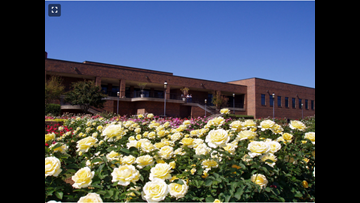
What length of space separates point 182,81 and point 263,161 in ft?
106

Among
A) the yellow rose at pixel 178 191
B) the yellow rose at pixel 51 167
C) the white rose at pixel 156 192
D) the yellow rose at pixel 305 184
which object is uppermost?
the yellow rose at pixel 51 167

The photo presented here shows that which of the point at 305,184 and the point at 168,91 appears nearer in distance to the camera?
the point at 305,184

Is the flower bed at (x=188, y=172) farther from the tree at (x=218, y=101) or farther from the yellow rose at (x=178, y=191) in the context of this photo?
the tree at (x=218, y=101)

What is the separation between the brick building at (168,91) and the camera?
1104 inches

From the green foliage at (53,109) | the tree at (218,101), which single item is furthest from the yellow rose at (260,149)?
the tree at (218,101)

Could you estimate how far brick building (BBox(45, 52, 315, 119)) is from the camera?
92.0 ft

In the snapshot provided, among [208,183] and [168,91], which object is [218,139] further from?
[168,91]

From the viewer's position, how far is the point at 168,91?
3297 cm

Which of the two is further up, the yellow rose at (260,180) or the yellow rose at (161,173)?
the yellow rose at (161,173)

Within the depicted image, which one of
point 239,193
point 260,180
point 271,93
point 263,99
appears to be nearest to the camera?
point 239,193

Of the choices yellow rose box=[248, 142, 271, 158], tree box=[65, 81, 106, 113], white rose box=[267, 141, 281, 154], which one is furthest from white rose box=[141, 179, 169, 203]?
tree box=[65, 81, 106, 113]

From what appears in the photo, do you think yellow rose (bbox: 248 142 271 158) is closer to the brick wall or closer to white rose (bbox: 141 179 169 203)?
white rose (bbox: 141 179 169 203)

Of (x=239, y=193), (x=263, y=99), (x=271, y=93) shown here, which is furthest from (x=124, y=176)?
(x=271, y=93)
